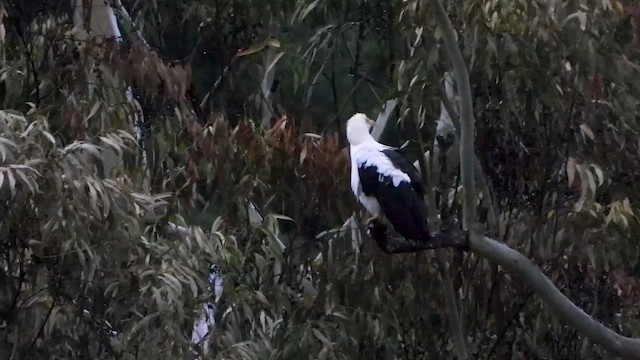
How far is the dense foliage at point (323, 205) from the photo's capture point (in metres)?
3.62

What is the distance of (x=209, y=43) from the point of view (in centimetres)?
501

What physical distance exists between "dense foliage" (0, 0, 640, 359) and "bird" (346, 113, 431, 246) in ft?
0.66

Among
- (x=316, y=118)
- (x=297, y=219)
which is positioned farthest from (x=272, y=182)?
(x=316, y=118)

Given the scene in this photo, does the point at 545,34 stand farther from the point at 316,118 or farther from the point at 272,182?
the point at 316,118

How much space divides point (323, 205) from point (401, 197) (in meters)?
0.53

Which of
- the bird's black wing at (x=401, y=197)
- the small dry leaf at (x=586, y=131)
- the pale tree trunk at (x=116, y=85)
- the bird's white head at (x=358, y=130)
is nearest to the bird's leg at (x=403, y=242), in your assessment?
the bird's black wing at (x=401, y=197)

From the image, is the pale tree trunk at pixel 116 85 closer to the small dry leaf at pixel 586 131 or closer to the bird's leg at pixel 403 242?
the bird's leg at pixel 403 242

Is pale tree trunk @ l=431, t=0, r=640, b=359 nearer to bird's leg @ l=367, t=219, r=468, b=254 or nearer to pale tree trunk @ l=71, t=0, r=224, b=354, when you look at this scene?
bird's leg @ l=367, t=219, r=468, b=254

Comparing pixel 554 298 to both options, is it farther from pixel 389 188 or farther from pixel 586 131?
pixel 586 131

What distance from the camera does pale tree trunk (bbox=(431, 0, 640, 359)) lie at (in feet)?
9.93

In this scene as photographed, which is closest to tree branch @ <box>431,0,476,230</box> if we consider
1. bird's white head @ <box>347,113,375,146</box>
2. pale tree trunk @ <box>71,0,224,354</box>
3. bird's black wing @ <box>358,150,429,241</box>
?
bird's black wing @ <box>358,150,429,241</box>

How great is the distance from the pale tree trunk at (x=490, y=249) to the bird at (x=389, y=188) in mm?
386

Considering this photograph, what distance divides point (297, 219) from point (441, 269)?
0.51 m

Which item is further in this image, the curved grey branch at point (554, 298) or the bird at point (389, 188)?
the bird at point (389, 188)
